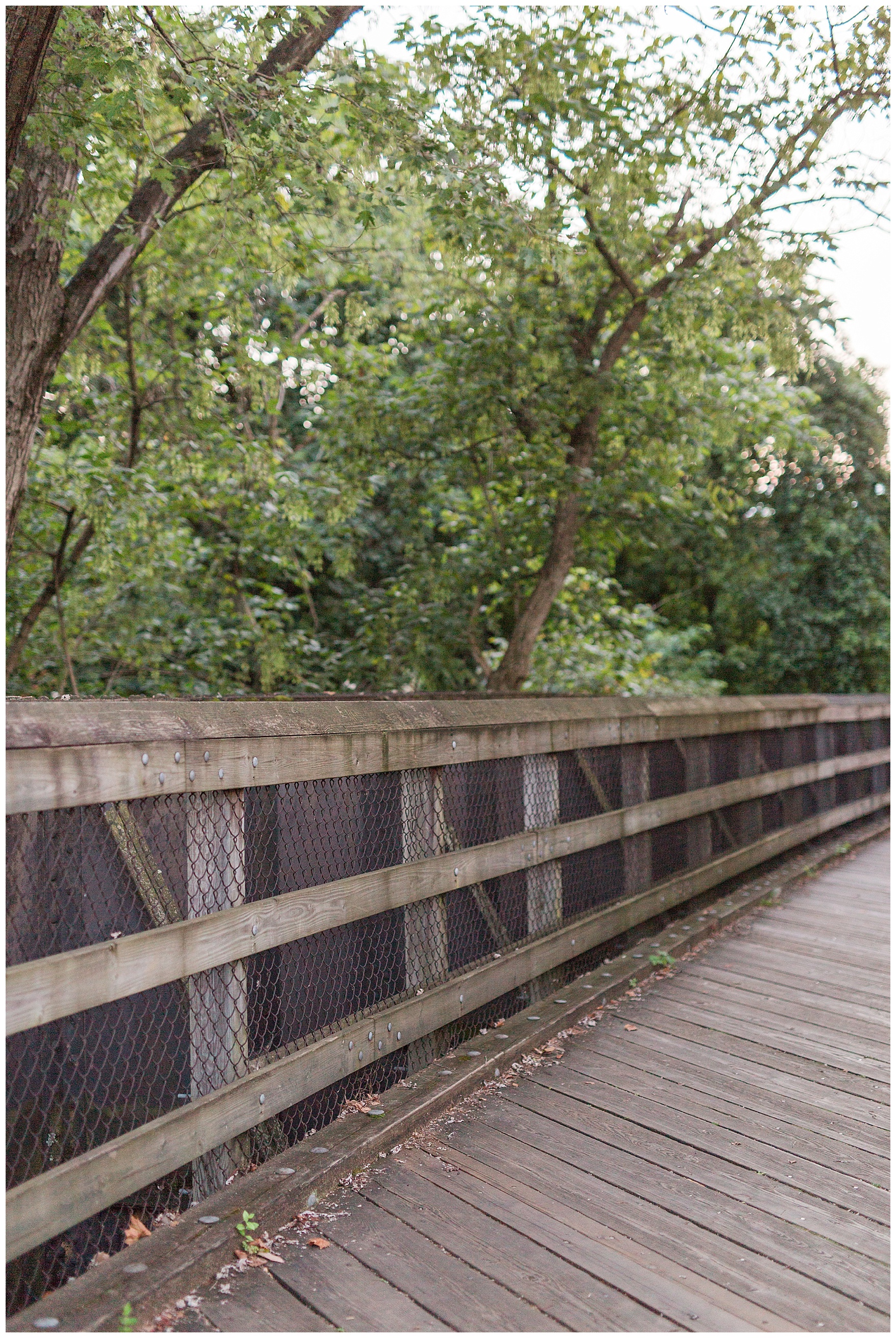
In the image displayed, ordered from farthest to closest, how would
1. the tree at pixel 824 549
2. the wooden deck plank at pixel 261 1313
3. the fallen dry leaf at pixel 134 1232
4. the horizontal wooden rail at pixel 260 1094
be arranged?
the tree at pixel 824 549, the fallen dry leaf at pixel 134 1232, the wooden deck plank at pixel 261 1313, the horizontal wooden rail at pixel 260 1094

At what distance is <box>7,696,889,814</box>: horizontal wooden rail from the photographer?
1982mm

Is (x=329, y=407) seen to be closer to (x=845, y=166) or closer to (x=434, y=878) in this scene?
(x=845, y=166)

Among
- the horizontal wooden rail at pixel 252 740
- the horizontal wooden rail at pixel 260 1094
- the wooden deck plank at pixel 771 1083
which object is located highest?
the horizontal wooden rail at pixel 252 740

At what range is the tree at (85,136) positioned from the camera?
3615 mm

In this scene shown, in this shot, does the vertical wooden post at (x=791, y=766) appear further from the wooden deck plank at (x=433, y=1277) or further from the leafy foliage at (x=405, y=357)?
the wooden deck plank at (x=433, y=1277)

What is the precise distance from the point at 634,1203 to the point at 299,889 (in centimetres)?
120

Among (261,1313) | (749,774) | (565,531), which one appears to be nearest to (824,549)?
(565,531)

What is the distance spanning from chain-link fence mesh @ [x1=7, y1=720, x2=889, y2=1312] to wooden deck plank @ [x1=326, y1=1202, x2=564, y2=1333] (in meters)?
0.37

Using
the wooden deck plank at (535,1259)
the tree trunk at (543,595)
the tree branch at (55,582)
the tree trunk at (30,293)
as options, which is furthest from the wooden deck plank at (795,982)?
the tree branch at (55,582)

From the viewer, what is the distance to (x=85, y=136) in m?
3.91

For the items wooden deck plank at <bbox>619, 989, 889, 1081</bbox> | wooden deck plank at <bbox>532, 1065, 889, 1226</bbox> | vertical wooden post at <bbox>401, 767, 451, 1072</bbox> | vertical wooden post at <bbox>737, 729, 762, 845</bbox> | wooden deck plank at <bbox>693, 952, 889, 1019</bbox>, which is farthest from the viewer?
vertical wooden post at <bbox>737, 729, 762, 845</bbox>

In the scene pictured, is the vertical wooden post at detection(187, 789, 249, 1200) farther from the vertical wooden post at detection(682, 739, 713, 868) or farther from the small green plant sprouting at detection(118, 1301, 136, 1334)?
the vertical wooden post at detection(682, 739, 713, 868)

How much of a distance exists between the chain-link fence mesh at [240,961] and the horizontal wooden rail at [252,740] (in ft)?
0.26

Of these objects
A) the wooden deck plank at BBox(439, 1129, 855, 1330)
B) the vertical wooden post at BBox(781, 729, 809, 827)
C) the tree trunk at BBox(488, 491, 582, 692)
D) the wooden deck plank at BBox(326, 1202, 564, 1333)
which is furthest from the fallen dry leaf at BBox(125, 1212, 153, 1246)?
the vertical wooden post at BBox(781, 729, 809, 827)
